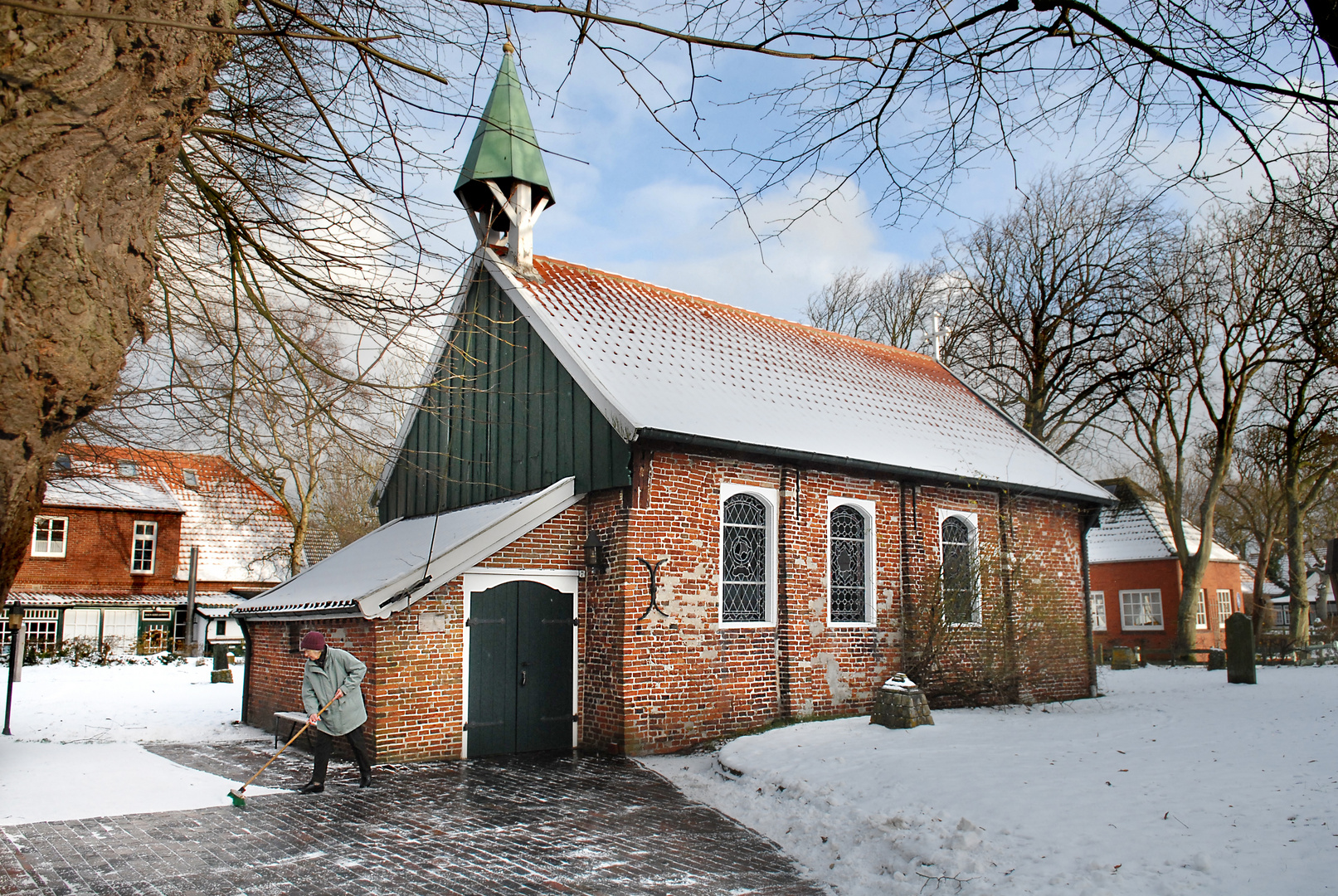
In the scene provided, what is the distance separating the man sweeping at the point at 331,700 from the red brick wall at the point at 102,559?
2641cm

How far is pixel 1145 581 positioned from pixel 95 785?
33.8 metres

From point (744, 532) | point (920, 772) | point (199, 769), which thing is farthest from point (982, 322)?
point (199, 769)

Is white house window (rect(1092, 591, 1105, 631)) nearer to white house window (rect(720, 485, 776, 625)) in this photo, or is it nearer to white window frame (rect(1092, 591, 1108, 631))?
white window frame (rect(1092, 591, 1108, 631))

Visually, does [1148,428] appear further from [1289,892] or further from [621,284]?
[1289,892]

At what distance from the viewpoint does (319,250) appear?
583 centimetres

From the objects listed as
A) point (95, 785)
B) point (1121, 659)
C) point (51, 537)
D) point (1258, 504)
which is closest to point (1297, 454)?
point (1121, 659)

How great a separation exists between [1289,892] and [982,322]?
1027 inches

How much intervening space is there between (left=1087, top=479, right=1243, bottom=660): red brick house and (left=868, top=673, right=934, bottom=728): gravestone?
77.9 ft

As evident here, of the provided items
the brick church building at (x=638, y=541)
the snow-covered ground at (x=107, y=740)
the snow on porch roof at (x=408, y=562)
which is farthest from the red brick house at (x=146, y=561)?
the brick church building at (x=638, y=541)

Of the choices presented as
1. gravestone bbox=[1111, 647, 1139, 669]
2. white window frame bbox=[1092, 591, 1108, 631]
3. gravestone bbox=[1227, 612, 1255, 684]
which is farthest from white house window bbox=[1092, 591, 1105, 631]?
gravestone bbox=[1227, 612, 1255, 684]

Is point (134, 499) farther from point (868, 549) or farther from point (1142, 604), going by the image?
point (1142, 604)

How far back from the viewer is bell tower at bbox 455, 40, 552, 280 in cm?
1452

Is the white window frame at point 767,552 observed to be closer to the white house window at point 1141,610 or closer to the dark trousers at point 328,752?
the dark trousers at point 328,752

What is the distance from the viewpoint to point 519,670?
11.5 meters
